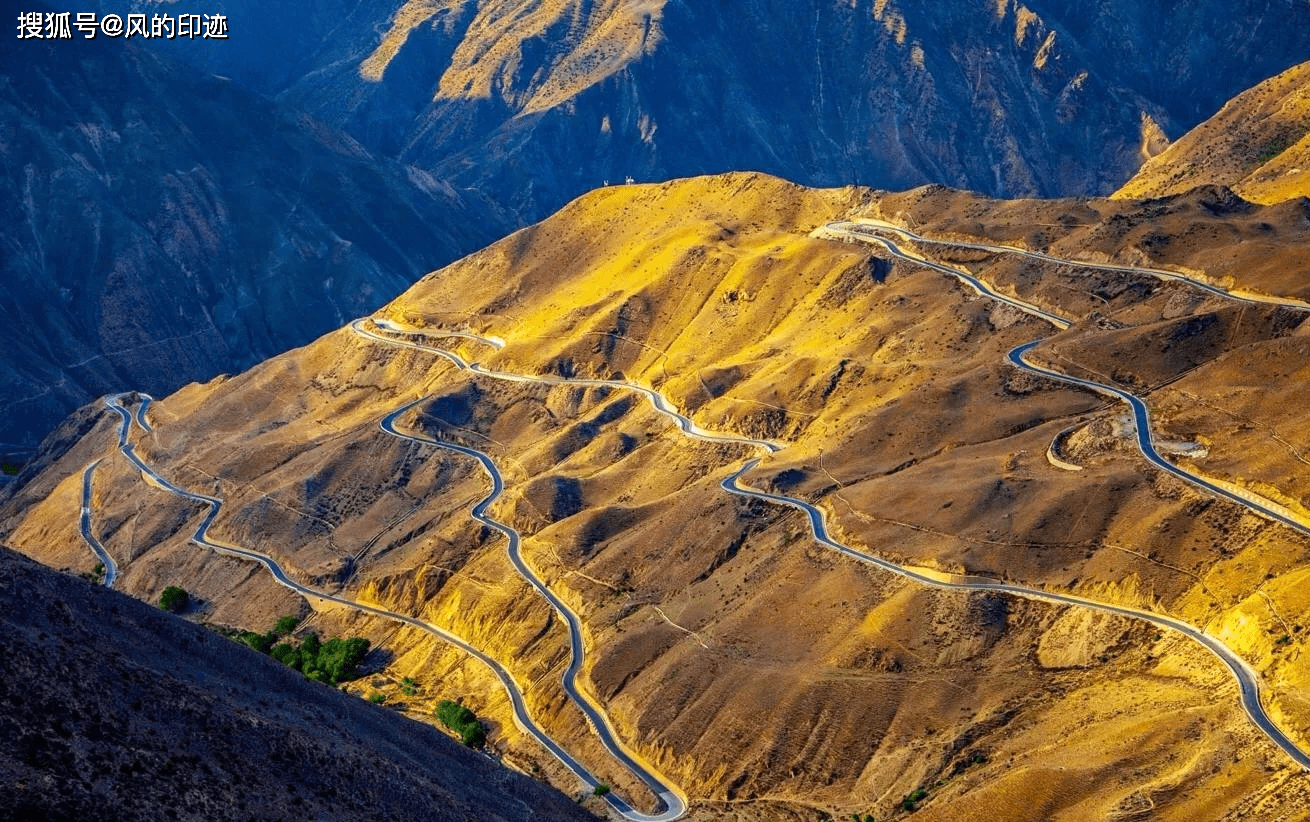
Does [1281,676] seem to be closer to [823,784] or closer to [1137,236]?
[823,784]

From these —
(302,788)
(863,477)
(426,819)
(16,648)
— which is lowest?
(863,477)

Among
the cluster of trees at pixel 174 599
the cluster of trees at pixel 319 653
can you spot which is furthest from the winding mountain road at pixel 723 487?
the cluster of trees at pixel 174 599

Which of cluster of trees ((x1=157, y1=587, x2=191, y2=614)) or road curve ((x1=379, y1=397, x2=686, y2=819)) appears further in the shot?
cluster of trees ((x1=157, y1=587, x2=191, y2=614))

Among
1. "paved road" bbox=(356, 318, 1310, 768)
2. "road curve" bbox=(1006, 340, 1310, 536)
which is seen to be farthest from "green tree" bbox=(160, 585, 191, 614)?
"road curve" bbox=(1006, 340, 1310, 536)

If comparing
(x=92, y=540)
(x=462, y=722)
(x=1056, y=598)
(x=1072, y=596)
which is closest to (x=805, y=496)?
(x=1056, y=598)

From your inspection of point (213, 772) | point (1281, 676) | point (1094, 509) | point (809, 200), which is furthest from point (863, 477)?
point (213, 772)

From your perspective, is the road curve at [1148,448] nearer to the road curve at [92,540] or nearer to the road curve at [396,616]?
the road curve at [396,616]

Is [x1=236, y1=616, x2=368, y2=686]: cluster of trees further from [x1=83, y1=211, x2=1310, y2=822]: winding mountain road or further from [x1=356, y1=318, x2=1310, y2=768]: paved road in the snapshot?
[x1=356, y1=318, x2=1310, y2=768]: paved road
